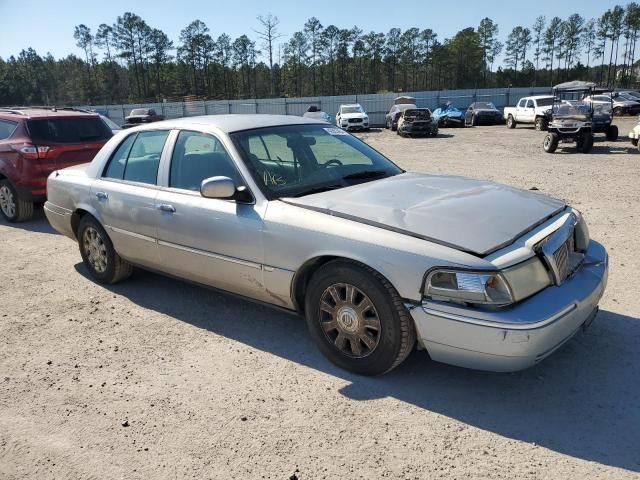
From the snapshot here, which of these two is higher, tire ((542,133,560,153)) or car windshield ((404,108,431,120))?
car windshield ((404,108,431,120))

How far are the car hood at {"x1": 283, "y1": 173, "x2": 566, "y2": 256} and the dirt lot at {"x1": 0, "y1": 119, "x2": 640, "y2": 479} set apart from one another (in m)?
0.96

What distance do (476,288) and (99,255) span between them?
3892 mm

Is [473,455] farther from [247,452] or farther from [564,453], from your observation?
[247,452]

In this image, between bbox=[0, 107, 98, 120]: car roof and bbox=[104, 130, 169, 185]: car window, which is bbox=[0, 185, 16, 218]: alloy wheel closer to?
bbox=[0, 107, 98, 120]: car roof

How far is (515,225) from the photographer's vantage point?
324 cm

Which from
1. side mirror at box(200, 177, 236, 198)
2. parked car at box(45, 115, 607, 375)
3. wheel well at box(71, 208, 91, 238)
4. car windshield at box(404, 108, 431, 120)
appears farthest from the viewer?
car windshield at box(404, 108, 431, 120)

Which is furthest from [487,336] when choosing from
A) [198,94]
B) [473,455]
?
[198,94]

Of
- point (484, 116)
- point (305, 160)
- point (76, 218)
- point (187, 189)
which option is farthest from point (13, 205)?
point (484, 116)

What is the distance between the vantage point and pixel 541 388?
323cm

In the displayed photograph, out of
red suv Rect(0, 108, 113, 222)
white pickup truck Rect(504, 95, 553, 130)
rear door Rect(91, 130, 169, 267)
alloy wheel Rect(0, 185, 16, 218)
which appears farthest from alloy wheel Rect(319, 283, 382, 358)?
white pickup truck Rect(504, 95, 553, 130)

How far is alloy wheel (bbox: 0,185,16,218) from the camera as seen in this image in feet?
27.6

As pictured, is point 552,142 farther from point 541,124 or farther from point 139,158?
point 139,158

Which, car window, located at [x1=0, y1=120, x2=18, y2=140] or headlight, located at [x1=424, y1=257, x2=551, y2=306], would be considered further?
car window, located at [x1=0, y1=120, x2=18, y2=140]

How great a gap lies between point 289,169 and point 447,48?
365 ft
